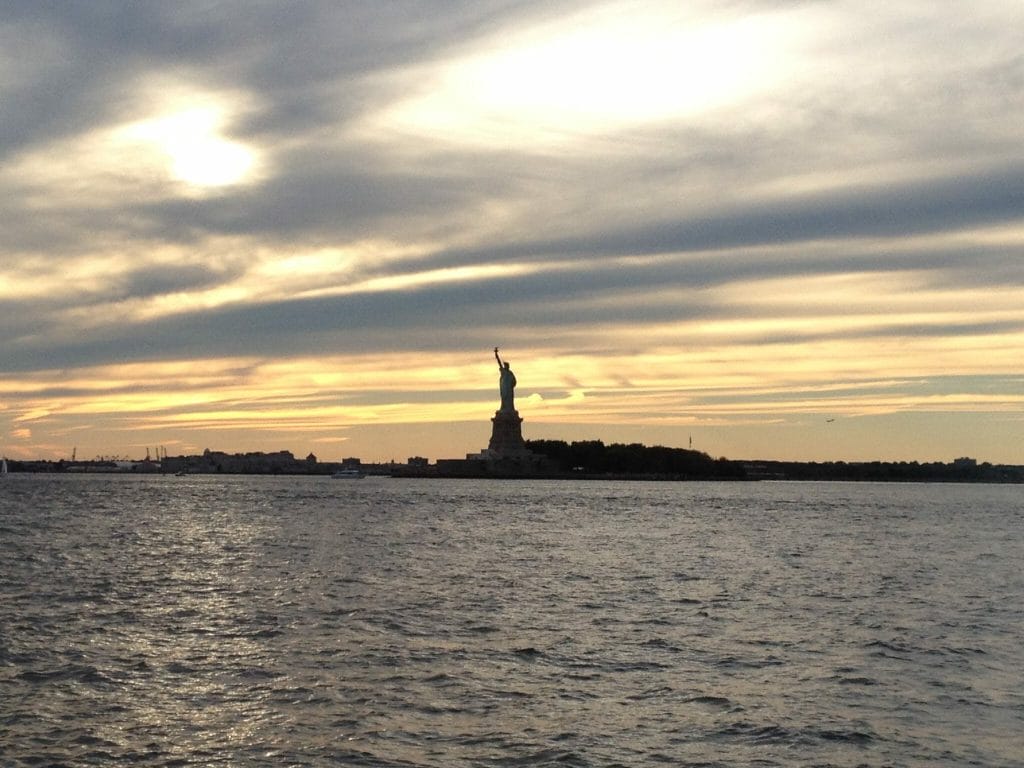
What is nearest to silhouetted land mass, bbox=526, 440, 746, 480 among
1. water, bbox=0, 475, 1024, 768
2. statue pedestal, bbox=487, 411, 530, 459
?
statue pedestal, bbox=487, 411, 530, 459

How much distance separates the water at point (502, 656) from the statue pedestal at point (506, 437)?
9873 cm

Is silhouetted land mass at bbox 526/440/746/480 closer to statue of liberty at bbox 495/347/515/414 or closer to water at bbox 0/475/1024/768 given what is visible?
statue of liberty at bbox 495/347/515/414

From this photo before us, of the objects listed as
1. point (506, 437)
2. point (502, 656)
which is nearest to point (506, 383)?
point (506, 437)

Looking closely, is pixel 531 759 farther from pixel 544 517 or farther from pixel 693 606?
pixel 544 517

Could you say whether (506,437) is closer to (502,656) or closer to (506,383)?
(506,383)

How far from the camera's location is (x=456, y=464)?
168m

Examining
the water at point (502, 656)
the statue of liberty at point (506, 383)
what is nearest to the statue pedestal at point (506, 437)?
the statue of liberty at point (506, 383)

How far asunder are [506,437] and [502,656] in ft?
419

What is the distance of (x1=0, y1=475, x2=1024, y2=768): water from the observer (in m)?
15.3

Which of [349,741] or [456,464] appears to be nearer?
[349,741]

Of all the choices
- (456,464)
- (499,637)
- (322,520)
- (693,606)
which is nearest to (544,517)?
(322,520)

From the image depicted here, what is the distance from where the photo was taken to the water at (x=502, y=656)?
1529 centimetres

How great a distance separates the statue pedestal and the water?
98733mm

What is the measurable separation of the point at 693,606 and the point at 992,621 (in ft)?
21.3
